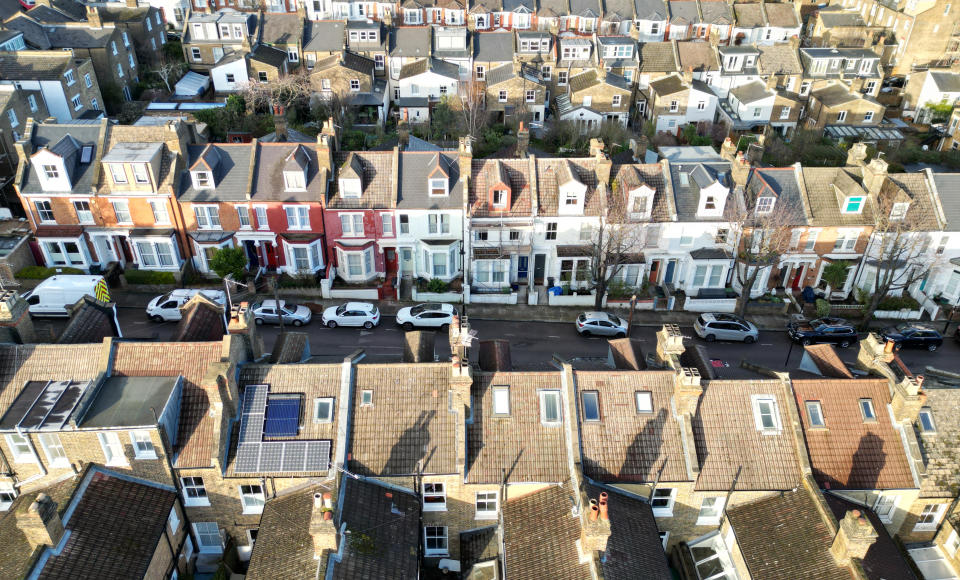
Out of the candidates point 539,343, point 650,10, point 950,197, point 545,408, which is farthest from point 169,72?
point 950,197

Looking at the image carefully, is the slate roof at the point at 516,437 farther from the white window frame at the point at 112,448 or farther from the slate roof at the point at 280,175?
the slate roof at the point at 280,175

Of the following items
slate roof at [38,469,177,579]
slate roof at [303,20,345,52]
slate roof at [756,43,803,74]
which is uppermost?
slate roof at [303,20,345,52]

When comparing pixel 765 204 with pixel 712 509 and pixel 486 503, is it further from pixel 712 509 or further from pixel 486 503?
pixel 486 503

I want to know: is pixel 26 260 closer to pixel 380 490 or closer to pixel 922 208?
pixel 380 490

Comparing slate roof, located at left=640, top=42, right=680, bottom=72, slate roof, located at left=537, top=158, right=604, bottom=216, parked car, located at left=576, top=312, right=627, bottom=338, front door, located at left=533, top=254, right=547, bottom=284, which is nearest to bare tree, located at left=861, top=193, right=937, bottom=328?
parked car, located at left=576, top=312, right=627, bottom=338

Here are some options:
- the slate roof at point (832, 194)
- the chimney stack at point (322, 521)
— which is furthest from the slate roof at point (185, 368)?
the slate roof at point (832, 194)

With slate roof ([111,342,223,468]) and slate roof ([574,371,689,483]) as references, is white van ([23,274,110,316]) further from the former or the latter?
slate roof ([574,371,689,483])
